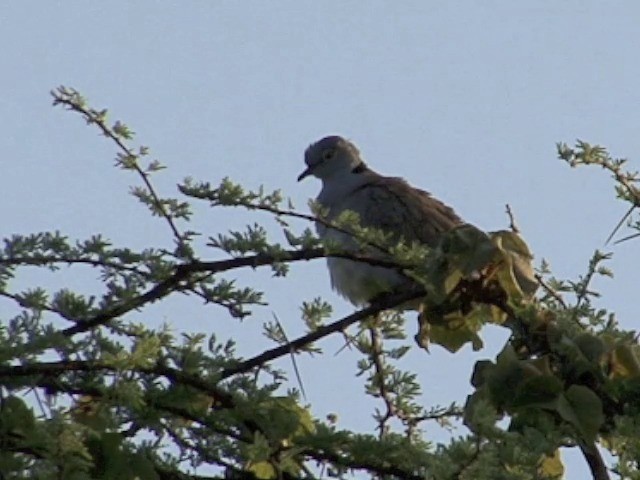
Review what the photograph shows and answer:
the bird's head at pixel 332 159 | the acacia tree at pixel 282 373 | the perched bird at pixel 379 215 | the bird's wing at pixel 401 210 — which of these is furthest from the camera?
the bird's head at pixel 332 159

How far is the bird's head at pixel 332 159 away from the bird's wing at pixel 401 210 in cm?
116

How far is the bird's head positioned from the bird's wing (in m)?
1.16

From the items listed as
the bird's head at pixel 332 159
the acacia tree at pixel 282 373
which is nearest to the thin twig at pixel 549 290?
the acacia tree at pixel 282 373

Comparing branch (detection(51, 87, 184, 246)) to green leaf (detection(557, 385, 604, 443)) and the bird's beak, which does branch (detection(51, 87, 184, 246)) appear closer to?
green leaf (detection(557, 385, 604, 443))

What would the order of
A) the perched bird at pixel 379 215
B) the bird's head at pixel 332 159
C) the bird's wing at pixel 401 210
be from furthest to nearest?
the bird's head at pixel 332 159, the bird's wing at pixel 401 210, the perched bird at pixel 379 215

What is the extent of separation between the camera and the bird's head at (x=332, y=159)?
8914 mm

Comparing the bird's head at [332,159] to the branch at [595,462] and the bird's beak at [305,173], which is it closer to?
the bird's beak at [305,173]

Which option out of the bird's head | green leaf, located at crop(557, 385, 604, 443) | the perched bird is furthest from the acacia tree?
the bird's head

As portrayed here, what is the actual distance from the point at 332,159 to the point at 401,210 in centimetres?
195

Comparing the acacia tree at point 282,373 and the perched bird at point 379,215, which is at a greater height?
the perched bird at point 379,215

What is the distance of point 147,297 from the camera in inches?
128

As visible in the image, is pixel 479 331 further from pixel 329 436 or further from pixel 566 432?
pixel 329 436

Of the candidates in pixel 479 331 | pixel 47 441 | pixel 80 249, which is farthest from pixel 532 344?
pixel 47 441

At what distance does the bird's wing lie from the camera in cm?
689
